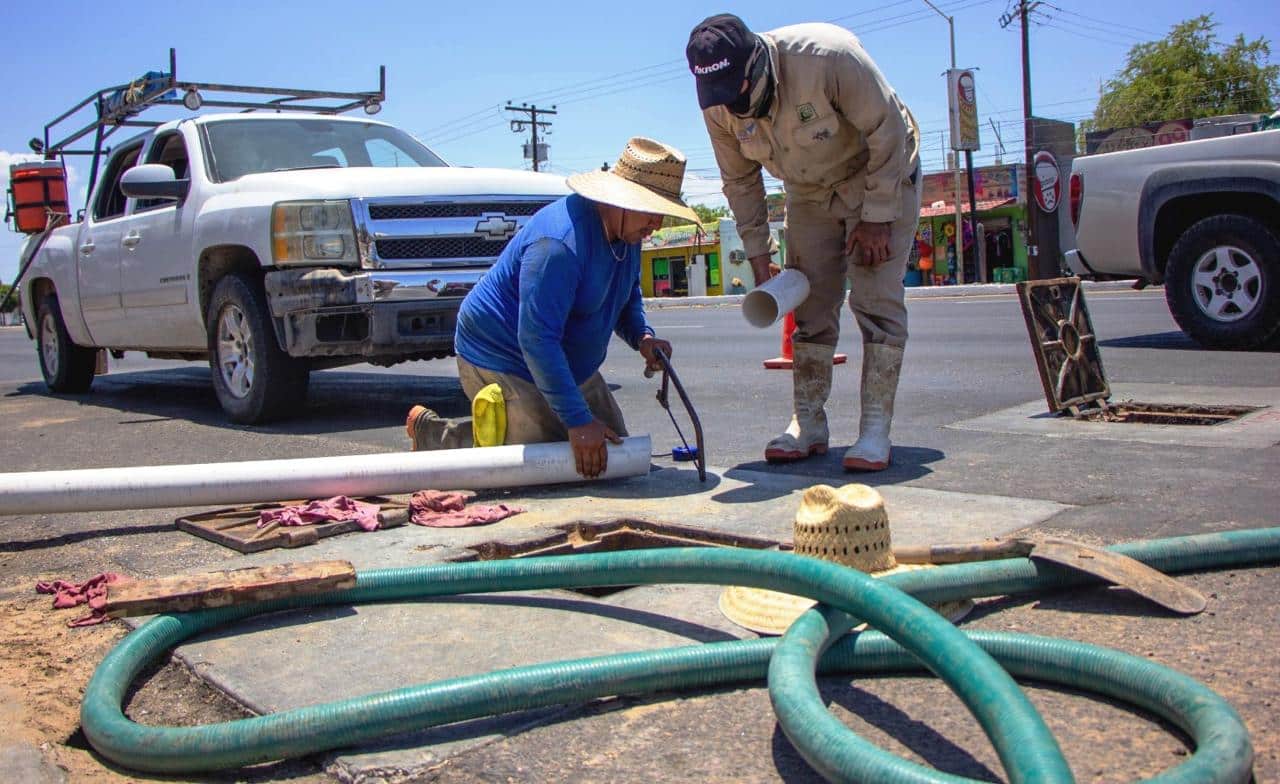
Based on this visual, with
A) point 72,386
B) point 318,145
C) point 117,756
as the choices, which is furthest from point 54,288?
point 117,756

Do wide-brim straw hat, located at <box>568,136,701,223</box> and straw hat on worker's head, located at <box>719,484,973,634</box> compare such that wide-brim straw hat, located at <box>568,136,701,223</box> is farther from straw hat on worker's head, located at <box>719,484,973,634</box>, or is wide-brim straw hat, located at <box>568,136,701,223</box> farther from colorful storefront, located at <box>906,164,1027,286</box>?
colorful storefront, located at <box>906,164,1027,286</box>

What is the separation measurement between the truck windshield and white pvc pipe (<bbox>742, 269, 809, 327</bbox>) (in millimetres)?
3658

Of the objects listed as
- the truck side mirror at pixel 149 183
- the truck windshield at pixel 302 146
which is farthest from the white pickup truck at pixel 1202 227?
the truck side mirror at pixel 149 183

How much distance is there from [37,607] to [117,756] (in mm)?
1302

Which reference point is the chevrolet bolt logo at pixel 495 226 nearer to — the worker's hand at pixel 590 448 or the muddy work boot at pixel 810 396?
the muddy work boot at pixel 810 396

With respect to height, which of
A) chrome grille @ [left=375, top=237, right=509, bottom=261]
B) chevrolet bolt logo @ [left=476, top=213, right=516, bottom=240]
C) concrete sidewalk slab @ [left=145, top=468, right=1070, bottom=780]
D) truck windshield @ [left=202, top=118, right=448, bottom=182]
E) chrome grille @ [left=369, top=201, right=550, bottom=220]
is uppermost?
truck windshield @ [left=202, top=118, right=448, bottom=182]

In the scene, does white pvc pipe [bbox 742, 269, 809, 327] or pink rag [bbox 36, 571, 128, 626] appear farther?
white pvc pipe [bbox 742, 269, 809, 327]

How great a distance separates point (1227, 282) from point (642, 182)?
573 cm

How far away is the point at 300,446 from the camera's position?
5.81 m

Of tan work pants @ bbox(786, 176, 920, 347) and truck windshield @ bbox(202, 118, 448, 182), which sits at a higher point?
truck windshield @ bbox(202, 118, 448, 182)

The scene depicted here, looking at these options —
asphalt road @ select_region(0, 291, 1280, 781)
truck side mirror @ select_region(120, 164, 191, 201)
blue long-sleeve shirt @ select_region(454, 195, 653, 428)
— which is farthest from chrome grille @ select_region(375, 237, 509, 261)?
blue long-sleeve shirt @ select_region(454, 195, 653, 428)

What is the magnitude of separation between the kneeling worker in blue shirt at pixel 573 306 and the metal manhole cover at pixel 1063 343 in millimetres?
2030

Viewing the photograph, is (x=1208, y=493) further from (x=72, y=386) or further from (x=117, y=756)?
(x=72, y=386)

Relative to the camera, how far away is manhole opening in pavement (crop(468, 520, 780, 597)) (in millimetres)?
3408
